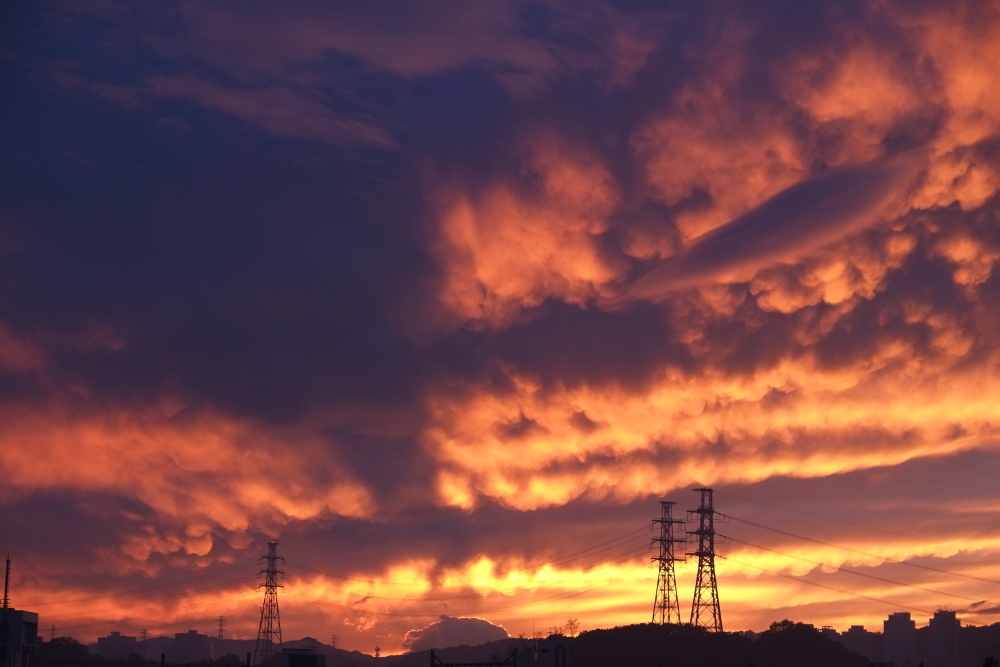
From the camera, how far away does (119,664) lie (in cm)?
11525

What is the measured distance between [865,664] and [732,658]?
2232cm

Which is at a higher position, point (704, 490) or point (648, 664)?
point (704, 490)

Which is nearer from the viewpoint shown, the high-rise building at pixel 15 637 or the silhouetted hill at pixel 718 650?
the high-rise building at pixel 15 637

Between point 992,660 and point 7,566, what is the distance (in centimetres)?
8228

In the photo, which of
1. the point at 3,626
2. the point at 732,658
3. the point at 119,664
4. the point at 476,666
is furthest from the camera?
the point at 732,658

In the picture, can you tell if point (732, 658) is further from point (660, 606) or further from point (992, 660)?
point (992, 660)

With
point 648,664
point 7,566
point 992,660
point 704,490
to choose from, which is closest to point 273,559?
point 648,664

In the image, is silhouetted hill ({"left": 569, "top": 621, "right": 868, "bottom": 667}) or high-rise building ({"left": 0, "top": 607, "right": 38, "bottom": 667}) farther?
silhouetted hill ({"left": 569, "top": 621, "right": 868, "bottom": 667})

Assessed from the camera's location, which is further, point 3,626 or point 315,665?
point 315,665

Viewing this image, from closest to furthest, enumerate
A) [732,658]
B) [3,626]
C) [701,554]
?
[3,626] → [701,554] → [732,658]

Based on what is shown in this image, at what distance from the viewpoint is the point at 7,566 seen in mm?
99875

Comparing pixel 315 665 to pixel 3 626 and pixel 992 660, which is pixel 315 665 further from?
pixel 992 660

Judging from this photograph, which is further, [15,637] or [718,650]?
[718,650]

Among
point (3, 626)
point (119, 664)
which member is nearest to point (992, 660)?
point (3, 626)
